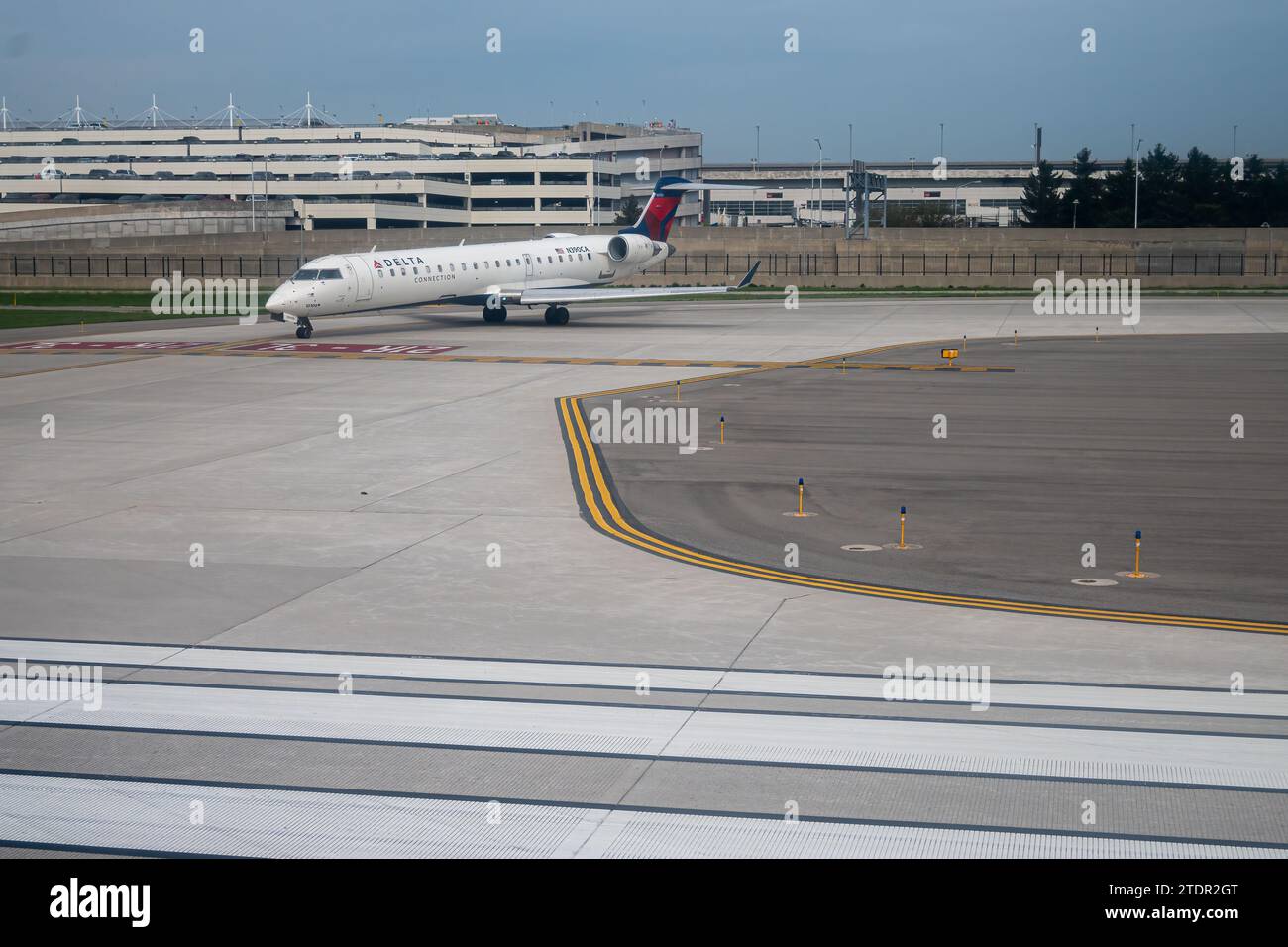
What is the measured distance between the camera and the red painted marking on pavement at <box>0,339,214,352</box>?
5194cm

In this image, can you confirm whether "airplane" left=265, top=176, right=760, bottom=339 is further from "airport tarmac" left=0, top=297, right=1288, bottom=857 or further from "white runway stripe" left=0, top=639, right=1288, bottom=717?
"white runway stripe" left=0, top=639, right=1288, bottom=717

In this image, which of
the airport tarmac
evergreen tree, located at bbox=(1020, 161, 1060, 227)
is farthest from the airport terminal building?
the airport tarmac

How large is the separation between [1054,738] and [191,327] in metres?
56.6

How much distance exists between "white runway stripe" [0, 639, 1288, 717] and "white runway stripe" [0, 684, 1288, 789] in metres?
0.79

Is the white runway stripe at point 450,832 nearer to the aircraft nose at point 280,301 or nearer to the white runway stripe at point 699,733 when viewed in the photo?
the white runway stripe at point 699,733

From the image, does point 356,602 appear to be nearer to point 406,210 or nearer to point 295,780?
point 295,780

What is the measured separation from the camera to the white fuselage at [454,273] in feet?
169

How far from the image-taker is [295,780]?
10.7 meters

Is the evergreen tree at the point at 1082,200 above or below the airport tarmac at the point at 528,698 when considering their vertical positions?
above

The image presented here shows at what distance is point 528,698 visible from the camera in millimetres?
12852

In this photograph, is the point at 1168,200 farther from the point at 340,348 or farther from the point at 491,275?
the point at 340,348

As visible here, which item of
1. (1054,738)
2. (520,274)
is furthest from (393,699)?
(520,274)

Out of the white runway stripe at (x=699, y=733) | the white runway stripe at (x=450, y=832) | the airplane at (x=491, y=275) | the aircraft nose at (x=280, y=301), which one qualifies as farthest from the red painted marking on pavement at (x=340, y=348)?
the white runway stripe at (x=450, y=832)

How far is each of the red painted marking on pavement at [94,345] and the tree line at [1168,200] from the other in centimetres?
9708
